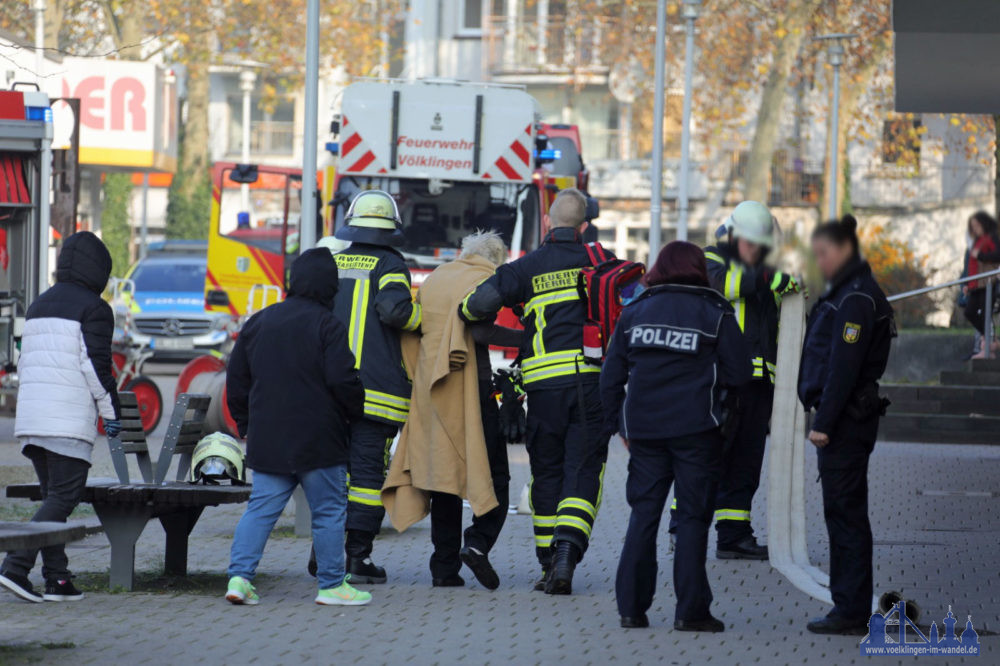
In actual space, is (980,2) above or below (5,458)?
above

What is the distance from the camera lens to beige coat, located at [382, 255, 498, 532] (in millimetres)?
8852

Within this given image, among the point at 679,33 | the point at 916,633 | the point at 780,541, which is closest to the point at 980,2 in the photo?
the point at 780,541

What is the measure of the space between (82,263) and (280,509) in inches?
58.5

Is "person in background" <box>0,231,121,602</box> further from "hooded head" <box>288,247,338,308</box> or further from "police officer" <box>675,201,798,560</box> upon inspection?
"police officer" <box>675,201,798,560</box>

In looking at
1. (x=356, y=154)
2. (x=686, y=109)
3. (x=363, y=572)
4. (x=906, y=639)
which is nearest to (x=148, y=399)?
(x=356, y=154)

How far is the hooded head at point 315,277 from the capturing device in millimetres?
8172

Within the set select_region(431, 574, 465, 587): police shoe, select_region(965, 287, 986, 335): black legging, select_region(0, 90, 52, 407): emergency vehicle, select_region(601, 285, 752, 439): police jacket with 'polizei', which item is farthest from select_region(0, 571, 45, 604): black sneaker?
select_region(965, 287, 986, 335): black legging

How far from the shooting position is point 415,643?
7348 mm

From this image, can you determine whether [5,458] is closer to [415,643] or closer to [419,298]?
[419,298]

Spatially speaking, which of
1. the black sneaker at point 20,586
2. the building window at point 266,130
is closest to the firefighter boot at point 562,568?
the black sneaker at point 20,586

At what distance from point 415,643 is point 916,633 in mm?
2178

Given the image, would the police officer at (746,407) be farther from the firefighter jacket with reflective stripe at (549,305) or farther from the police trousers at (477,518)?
the police trousers at (477,518)

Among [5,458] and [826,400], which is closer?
[826,400]

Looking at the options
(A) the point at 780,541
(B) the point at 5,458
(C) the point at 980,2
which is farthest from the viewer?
(B) the point at 5,458
